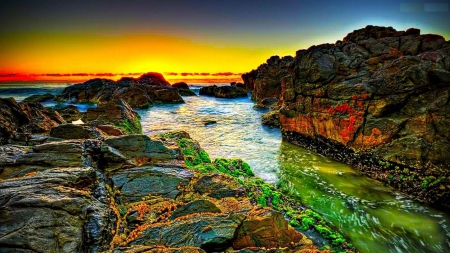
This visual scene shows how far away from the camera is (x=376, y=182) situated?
1269 centimetres

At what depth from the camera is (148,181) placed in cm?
847

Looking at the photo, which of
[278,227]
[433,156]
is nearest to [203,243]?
[278,227]

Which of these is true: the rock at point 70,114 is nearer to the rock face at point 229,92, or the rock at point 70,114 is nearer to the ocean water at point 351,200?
the ocean water at point 351,200

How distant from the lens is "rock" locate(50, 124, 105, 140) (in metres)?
11.1

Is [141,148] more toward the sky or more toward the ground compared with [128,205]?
more toward the sky

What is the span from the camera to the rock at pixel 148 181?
7.93 m

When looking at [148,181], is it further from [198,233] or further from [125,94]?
[125,94]

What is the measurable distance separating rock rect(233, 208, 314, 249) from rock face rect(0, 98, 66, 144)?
10.7 metres

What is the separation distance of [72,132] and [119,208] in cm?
625

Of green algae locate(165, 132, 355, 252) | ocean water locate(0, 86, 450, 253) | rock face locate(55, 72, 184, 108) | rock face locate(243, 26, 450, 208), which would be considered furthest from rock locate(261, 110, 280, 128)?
rock face locate(55, 72, 184, 108)

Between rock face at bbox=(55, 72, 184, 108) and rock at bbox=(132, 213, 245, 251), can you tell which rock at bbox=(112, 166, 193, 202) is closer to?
rock at bbox=(132, 213, 245, 251)

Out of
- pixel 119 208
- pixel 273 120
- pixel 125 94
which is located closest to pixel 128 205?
pixel 119 208

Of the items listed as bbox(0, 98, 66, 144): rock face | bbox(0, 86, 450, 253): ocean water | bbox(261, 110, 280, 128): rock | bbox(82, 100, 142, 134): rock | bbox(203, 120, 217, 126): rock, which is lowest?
bbox(0, 86, 450, 253): ocean water

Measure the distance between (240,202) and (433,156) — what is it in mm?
10179
